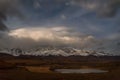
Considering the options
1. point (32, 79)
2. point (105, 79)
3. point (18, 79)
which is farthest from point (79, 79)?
point (18, 79)

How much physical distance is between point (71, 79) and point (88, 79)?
202 inches

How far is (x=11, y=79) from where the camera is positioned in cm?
6575

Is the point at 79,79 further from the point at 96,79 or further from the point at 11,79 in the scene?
the point at 11,79

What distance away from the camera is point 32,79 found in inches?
2581

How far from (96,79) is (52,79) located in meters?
13.1

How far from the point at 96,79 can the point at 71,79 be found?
24.9ft

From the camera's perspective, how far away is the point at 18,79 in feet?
218

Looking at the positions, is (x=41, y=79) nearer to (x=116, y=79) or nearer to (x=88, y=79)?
(x=88, y=79)

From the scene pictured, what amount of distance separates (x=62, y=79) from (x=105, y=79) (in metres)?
13.3

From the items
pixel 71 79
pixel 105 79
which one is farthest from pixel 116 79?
pixel 71 79

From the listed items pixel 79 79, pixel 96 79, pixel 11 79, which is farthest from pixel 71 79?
pixel 11 79

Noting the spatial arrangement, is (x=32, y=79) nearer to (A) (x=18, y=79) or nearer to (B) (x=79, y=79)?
(A) (x=18, y=79)

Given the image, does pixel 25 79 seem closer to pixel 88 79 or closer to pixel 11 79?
pixel 11 79

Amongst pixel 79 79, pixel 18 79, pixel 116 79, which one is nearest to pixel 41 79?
pixel 18 79
